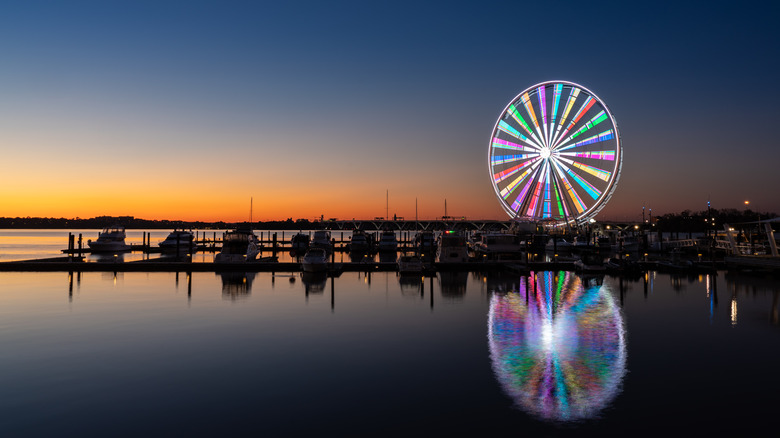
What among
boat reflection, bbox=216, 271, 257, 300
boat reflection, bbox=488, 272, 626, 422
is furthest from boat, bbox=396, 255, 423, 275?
boat reflection, bbox=216, 271, 257, 300

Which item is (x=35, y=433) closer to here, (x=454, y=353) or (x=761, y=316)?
(x=454, y=353)

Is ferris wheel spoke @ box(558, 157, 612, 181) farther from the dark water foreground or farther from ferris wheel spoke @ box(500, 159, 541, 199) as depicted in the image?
the dark water foreground

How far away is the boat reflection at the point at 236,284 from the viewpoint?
112ft

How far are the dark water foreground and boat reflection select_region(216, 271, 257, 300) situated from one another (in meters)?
0.47

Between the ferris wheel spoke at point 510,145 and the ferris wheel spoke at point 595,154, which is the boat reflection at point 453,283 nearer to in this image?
the ferris wheel spoke at point 510,145

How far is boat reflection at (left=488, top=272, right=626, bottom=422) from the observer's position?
13.5m

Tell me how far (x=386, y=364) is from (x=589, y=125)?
5085cm

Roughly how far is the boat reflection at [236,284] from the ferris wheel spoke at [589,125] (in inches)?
1458

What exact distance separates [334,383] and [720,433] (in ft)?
29.8

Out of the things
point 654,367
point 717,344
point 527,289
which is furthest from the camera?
point 527,289

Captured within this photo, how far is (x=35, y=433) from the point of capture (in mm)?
11570

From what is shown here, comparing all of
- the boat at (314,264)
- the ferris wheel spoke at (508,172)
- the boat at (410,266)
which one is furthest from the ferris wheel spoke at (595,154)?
the boat at (314,264)

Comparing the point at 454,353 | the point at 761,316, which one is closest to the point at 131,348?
the point at 454,353

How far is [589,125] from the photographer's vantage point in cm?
6078
